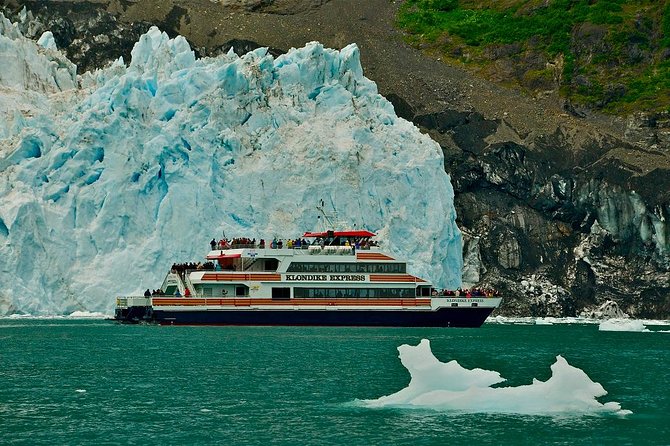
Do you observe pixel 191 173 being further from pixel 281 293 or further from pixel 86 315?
pixel 86 315

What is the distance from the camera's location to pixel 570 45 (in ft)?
386

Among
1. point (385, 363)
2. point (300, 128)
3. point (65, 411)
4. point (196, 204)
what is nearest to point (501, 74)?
point (300, 128)

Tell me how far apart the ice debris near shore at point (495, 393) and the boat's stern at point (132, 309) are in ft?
114

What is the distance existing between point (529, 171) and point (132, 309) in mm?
36567

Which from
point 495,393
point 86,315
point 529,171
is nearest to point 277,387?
point 495,393

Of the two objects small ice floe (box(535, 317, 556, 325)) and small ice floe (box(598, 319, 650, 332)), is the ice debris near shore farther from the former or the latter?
small ice floe (box(535, 317, 556, 325))

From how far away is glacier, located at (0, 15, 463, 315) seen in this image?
2670 inches

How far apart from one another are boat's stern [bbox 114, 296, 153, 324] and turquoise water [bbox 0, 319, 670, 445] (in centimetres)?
430

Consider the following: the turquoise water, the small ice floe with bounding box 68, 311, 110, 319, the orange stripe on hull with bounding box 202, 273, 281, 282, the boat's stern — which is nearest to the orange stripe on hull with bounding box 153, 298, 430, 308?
the boat's stern

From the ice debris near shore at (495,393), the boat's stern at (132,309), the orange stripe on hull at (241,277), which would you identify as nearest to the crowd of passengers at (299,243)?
the orange stripe on hull at (241,277)

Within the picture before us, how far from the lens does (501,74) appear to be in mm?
113562

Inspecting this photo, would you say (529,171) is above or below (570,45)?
below

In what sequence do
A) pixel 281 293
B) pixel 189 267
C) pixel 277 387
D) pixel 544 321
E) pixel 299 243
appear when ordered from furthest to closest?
1. pixel 544 321
2. pixel 281 293
3. pixel 299 243
4. pixel 189 267
5. pixel 277 387

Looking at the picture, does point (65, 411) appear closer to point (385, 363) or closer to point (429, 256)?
point (385, 363)
